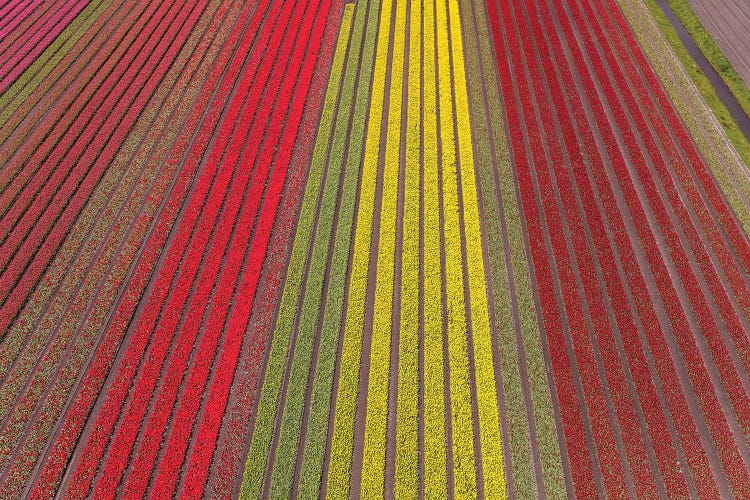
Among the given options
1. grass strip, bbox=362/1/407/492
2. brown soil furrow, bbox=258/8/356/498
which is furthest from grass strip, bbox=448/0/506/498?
brown soil furrow, bbox=258/8/356/498

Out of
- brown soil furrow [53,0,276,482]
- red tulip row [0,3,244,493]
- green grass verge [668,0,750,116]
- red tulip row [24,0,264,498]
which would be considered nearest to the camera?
red tulip row [24,0,264,498]

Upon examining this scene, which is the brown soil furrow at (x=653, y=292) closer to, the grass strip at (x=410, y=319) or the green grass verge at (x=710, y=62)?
the green grass verge at (x=710, y=62)

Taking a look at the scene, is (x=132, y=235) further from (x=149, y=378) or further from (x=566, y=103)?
(x=566, y=103)

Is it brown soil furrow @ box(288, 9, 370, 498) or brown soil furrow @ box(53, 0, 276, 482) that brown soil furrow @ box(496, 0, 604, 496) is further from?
brown soil furrow @ box(53, 0, 276, 482)

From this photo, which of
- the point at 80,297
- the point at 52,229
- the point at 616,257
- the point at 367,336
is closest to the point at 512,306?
the point at 616,257

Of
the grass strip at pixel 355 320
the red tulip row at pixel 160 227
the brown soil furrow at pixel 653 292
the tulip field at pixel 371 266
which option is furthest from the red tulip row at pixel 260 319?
the brown soil furrow at pixel 653 292

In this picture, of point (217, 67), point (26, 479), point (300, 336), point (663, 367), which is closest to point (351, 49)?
point (217, 67)
